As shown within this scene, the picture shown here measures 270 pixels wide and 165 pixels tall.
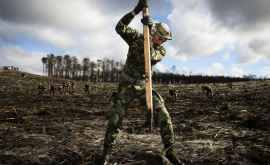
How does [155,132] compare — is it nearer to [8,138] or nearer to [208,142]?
[208,142]

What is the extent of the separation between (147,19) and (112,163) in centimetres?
277

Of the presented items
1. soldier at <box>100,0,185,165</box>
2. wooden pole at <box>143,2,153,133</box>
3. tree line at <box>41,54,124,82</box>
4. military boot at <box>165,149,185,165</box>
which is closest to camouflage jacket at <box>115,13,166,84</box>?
soldier at <box>100,0,185,165</box>

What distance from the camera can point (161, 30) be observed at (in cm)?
810

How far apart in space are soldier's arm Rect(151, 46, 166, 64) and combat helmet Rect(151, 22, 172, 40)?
32 cm

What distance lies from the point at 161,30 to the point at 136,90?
3.91 feet

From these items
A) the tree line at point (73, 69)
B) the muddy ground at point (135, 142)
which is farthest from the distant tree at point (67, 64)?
the muddy ground at point (135, 142)

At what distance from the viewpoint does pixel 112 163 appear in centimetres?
835

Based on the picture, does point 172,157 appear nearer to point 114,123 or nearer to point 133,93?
point 114,123

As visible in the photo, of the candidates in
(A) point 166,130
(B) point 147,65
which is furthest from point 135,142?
(B) point 147,65

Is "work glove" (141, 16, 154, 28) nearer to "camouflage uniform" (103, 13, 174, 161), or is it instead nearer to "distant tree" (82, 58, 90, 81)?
"camouflage uniform" (103, 13, 174, 161)

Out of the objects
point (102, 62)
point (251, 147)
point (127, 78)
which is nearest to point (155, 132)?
point (251, 147)

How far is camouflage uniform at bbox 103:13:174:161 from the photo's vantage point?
805 cm

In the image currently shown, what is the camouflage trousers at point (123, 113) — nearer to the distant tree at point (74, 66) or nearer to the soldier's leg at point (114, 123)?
the soldier's leg at point (114, 123)

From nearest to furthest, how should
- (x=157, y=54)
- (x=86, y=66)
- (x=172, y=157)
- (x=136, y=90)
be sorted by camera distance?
(x=172, y=157)
(x=136, y=90)
(x=157, y=54)
(x=86, y=66)
